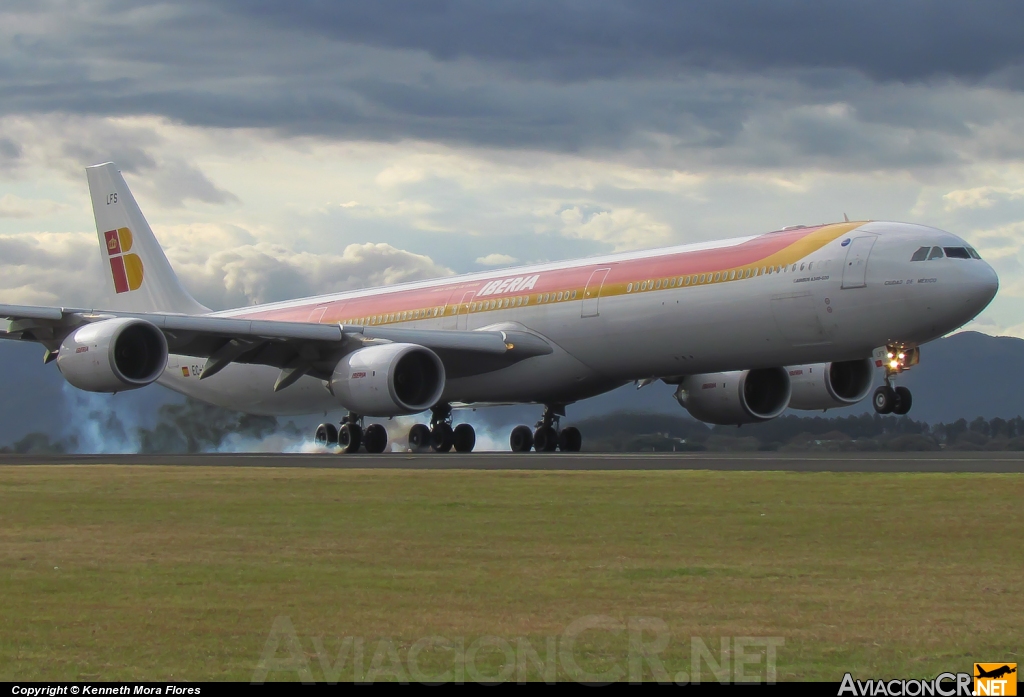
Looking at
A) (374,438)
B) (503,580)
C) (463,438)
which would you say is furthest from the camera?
(463,438)

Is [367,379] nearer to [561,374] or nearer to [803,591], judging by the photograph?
[561,374]

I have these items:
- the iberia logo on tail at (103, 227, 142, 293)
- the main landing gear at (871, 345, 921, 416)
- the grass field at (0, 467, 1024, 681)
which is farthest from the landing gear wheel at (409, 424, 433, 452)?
the grass field at (0, 467, 1024, 681)

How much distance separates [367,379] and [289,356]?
4633 millimetres

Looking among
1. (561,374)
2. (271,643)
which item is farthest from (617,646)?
(561,374)

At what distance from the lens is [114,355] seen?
1117 inches

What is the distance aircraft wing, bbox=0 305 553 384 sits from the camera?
31.0m

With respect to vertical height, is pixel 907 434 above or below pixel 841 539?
above

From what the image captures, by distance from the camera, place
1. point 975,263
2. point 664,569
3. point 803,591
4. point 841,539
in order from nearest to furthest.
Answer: point 803,591 → point 664,569 → point 841,539 → point 975,263

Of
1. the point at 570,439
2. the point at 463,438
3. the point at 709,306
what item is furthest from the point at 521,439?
the point at 709,306

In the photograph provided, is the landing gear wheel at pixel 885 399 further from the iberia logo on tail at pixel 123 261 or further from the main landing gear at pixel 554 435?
the iberia logo on tail at pixel 123 261

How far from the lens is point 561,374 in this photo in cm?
3297

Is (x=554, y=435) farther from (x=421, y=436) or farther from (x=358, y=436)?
(x=358, y=436)

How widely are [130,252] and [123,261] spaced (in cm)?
46

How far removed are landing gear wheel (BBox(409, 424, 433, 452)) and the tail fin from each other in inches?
502
